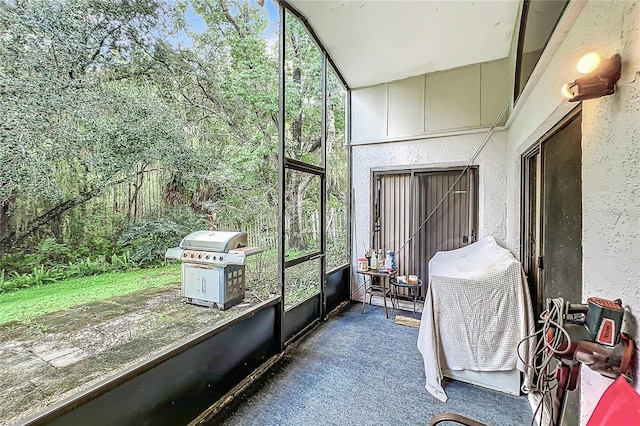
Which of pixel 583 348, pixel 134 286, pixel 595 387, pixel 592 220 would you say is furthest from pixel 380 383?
pixel 134 286

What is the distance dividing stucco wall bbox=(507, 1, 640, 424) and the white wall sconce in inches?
1.0

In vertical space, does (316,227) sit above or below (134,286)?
above

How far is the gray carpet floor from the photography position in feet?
6.48

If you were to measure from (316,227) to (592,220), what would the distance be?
2.67 m

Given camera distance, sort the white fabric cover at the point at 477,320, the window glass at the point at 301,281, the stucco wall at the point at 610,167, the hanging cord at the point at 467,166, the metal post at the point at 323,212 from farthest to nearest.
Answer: the metal post at the point at 323,212, the hanging cord at the point at 467,166, the window glass at the point at 301,281, the white fabric cover at the point at 477,320, the stucco wall at the point at 610,167

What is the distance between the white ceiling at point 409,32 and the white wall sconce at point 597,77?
6.92ft

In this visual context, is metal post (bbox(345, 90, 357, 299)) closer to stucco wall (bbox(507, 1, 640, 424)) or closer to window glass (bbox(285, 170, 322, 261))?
window glass (bbox(285, 170, 322, 261))

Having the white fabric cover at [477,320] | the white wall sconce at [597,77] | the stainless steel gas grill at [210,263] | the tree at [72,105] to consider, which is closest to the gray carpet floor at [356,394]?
the white fabric cover at [477,320]

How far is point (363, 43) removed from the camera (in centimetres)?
333

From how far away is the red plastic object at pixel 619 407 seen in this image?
749mm

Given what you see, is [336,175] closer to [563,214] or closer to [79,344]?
[563,214]

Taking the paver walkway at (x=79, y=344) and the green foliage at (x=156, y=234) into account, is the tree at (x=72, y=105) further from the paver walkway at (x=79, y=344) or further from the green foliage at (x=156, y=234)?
the paver walkway at (x=79, y=344)

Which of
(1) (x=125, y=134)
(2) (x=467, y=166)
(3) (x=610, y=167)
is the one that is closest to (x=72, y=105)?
(1) (x=125, y=134)

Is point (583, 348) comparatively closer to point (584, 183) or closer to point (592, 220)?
point (592, 220)
